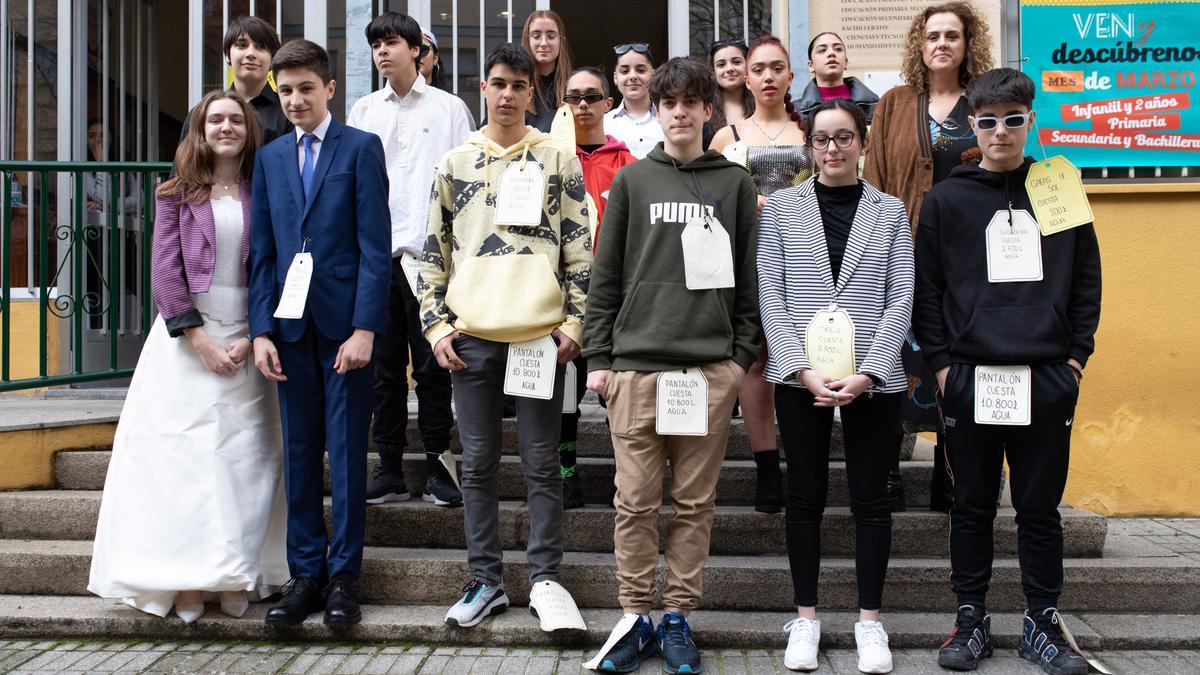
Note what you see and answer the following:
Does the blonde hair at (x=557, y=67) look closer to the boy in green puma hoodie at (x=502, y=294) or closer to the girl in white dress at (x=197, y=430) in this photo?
the boy in green puma hoodie at (x=502, y=294)

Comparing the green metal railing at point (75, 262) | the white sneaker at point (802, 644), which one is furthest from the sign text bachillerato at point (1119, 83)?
the green metal railing at point (75, 262)

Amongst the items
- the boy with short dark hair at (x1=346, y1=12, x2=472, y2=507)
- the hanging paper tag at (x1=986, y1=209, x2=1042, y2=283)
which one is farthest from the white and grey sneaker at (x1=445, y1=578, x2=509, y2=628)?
the hanging paper tag at (x1=986, y1=209, x2=1042, y2=283)

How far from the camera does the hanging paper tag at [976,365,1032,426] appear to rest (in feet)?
10.6

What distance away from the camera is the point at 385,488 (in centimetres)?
426

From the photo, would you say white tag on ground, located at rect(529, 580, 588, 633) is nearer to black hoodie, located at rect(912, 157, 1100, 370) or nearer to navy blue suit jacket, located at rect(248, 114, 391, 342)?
navy blue suit jacket, located at rect(248, 114, 391, 342)

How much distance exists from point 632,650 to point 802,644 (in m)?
0.57

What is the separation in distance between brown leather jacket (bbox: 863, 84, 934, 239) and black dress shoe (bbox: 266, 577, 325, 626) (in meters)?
2.64

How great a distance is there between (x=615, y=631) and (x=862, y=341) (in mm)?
1258

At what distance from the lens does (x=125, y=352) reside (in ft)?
19.3

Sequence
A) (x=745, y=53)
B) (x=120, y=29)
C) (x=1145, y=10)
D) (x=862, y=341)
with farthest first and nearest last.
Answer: (x=120, y=29), (x=1145, y=10), (x=745, y=53), (x=862, y=341)

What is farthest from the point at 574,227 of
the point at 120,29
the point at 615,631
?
the point at 120,29

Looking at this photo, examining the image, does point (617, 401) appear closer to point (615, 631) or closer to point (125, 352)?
point (615, 631)

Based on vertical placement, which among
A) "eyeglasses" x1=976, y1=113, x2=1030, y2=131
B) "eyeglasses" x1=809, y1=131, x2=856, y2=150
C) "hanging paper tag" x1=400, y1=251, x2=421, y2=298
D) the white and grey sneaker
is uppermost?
"eyeglasses" x1=976, y1=113, x2=1030, y2=131

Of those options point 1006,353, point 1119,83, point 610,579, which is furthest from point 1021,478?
point 1119,83
